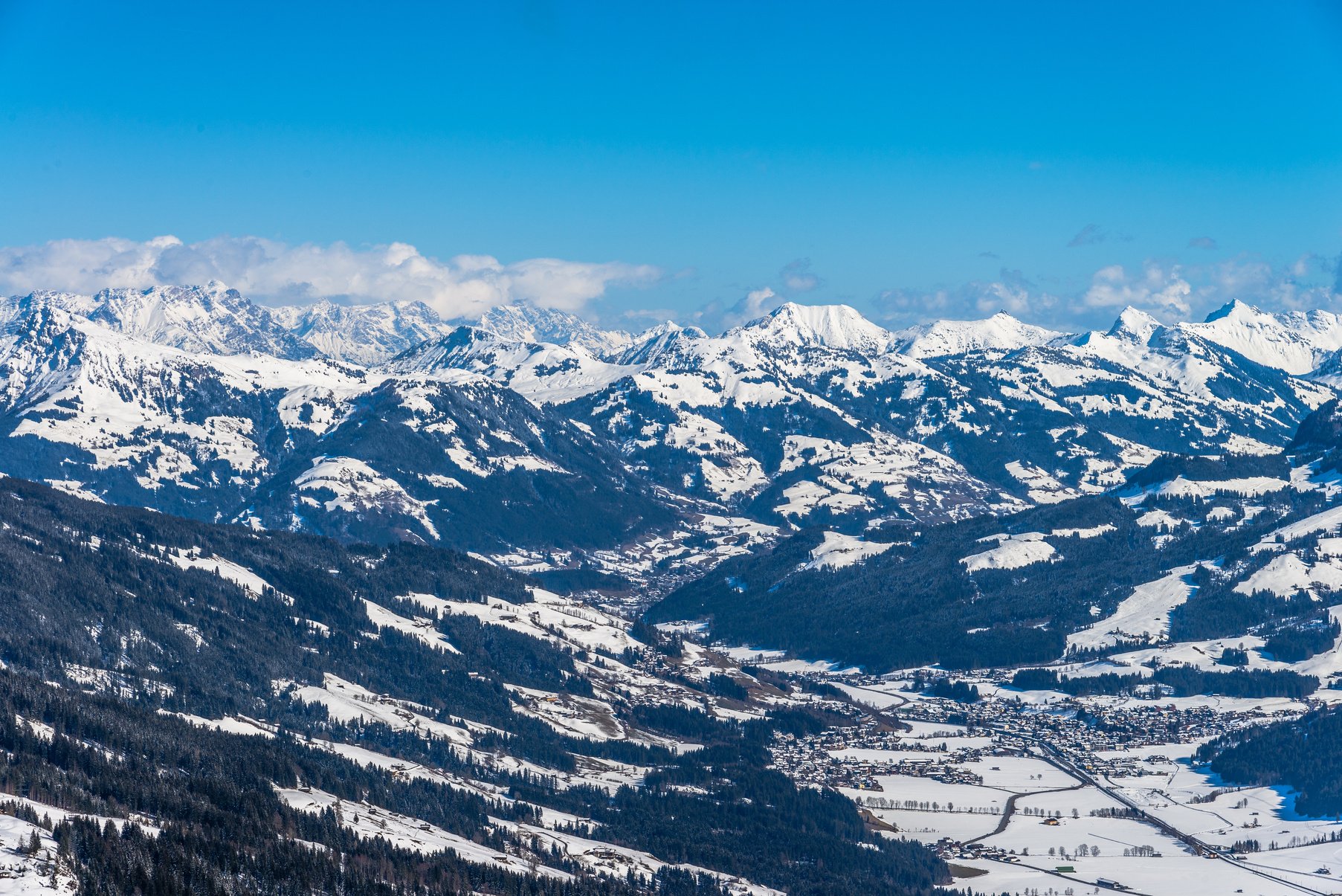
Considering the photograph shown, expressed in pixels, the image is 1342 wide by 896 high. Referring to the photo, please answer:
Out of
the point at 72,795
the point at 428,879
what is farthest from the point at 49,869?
the point at 428,879

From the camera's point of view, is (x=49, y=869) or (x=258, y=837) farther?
(x=258, y=837)

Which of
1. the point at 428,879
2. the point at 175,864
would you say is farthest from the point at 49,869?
the point at 428,879

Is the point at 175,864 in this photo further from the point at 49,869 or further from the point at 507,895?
the point at 507,895

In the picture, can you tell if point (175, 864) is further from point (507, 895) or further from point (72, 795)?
point (507, 895)

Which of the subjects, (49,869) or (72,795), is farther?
(72,795)

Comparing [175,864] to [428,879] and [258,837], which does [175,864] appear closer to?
[258,837]

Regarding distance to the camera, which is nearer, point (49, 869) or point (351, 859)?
point (49, 869)
